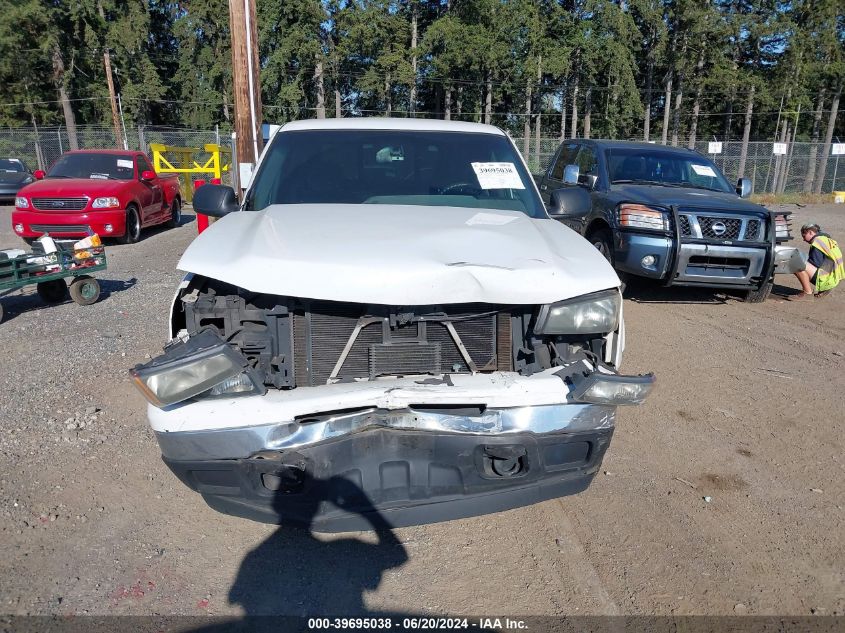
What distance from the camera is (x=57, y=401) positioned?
463cm

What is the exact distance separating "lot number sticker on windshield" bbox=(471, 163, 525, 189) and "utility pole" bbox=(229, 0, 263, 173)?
5193 millimetres

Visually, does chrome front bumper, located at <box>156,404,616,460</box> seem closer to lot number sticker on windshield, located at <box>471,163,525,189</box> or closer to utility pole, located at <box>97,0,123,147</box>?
lot number sticker on windshield, located at <box>471,163,525,189</box>

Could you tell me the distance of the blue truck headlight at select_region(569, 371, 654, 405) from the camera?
256 centimetres

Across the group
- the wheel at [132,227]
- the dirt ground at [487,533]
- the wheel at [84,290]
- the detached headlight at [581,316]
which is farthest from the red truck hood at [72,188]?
the detached headlight at [581,316]

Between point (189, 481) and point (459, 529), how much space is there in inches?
51.5

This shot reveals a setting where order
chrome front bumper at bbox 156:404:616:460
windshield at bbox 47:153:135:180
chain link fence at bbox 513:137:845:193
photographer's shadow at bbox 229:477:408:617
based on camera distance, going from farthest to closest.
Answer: chain link fence at bbox 513:137:845:193 → windshield at bbox 47:153:135:180 → photographer's shadow at bbox 229:477:408:617 → chrome front bumper at bbox 156:404:616:460

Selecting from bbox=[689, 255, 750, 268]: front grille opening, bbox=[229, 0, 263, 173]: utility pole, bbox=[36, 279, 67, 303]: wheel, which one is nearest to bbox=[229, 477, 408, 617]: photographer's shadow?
bbox=[689, 255, 750, 268]: front grille opening

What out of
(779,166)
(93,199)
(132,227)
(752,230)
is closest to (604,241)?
(752,230)

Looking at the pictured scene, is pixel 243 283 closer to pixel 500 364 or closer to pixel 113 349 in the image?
pixel 500 364

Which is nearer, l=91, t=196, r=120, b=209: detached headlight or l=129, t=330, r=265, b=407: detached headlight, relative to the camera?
l=129, t=330, r=265, b=407: detached headlight

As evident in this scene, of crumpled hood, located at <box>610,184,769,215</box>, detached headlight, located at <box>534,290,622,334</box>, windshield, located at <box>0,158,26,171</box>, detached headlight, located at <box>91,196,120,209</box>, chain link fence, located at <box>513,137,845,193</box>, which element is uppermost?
detached headlight, located at <box>534,290,622,334</box>

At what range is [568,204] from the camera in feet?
14.0

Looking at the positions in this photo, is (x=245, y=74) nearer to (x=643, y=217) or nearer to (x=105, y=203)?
(x=105, y=203)

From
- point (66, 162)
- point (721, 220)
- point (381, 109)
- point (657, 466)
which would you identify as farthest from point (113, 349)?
point (381, 109)
